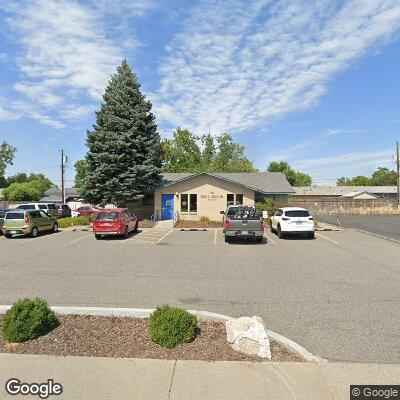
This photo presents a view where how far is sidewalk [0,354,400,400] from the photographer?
13.7 feet

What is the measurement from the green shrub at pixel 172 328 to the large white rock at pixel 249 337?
590mm

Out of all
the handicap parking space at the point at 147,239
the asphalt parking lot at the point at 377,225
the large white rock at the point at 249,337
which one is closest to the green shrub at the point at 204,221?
the handicap parking space at the point at 147,239

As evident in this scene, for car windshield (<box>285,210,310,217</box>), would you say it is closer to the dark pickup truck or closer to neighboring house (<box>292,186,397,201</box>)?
the dark pickup truck

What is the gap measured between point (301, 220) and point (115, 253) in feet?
33.5

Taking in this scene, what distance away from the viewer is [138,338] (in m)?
5.61

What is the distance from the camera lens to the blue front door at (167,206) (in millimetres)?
31469

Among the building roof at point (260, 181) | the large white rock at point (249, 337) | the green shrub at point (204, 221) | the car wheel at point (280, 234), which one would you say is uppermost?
the building roof at point (260, 181)

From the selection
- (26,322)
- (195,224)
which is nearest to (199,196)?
(195,224)

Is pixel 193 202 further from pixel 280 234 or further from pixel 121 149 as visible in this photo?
pixel 280 234

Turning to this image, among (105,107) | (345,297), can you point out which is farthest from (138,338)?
(105,107)

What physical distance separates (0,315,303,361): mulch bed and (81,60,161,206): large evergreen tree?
2283 cm

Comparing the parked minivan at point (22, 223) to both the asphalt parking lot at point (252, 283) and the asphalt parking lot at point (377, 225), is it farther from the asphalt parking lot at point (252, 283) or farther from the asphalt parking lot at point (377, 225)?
the asphalt parking lot at point (377, 225)

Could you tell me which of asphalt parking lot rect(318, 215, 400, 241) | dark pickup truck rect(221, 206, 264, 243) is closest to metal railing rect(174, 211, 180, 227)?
dark pickup truck rect(221, 206, 264, 243)

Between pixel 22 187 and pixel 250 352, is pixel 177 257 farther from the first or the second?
pixel 22 187
